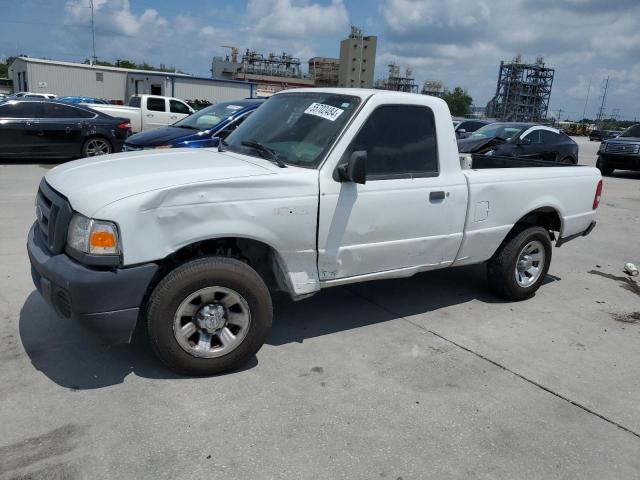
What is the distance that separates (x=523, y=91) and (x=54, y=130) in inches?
4411

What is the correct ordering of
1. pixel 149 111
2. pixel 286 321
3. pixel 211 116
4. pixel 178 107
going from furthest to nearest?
pixel 178 107, pixel 149 111, pixel 211 116, pixel 286 321

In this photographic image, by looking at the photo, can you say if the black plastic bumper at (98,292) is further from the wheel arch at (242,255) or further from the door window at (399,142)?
the door window at (399,142)

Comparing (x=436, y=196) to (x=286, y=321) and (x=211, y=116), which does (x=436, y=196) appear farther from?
(x=211, y=116)

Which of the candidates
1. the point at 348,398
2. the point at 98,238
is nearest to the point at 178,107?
the point at 98,238

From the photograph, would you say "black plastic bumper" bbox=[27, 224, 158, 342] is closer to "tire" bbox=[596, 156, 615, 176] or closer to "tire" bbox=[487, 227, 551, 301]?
"tire" bbox=[487, 227, 551, 301]

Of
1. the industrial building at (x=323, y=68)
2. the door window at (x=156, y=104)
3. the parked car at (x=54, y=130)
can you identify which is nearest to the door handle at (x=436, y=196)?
the parked car at (x=54, y=130)

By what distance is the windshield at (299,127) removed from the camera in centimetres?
386

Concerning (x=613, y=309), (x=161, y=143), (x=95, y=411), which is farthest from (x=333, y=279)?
(x=161, y=143)

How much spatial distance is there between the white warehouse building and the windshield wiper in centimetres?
3748

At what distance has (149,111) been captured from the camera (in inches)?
742

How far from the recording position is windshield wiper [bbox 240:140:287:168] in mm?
3765

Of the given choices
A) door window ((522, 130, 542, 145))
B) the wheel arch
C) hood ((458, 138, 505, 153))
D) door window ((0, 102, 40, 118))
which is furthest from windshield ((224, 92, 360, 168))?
door window ((522, 130, 542, 145))

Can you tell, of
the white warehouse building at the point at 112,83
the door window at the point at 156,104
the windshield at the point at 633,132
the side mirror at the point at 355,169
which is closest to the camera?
the side mirror at the point at 355,169

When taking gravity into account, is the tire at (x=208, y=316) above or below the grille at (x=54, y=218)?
below
